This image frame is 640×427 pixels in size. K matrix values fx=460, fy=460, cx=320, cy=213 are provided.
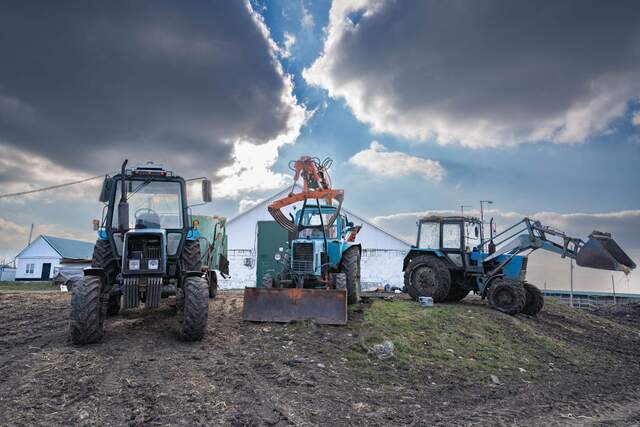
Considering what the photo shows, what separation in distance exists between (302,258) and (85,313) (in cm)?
464

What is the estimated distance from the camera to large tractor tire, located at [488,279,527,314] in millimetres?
11891

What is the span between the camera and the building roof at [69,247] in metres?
39.4

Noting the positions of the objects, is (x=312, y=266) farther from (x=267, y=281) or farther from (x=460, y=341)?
(x=460, y=341)

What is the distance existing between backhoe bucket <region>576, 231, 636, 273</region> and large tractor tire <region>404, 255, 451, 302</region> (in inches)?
139

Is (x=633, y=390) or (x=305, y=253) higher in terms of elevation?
(x=305, y=253)

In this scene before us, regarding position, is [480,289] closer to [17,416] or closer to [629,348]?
[629,348]

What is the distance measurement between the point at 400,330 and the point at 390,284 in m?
17.2

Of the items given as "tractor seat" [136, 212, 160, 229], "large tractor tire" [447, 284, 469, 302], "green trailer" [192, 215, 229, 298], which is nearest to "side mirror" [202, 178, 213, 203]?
"tractor seat" [136, 212, 160, 229]

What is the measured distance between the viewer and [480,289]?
13.2m

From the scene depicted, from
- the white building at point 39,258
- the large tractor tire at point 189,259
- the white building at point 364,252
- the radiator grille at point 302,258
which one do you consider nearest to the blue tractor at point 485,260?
the radiator grille at point 302,258

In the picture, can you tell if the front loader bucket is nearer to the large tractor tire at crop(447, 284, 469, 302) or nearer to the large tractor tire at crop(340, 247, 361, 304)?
the large tractor tire at crop(340, 247, 361, 304)

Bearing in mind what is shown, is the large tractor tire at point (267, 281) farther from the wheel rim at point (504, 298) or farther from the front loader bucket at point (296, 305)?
the wheel rim at point (504, 298)

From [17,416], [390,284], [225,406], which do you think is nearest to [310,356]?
[225,406]

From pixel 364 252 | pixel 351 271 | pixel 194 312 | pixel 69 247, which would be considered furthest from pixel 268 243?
pixel 69 247
